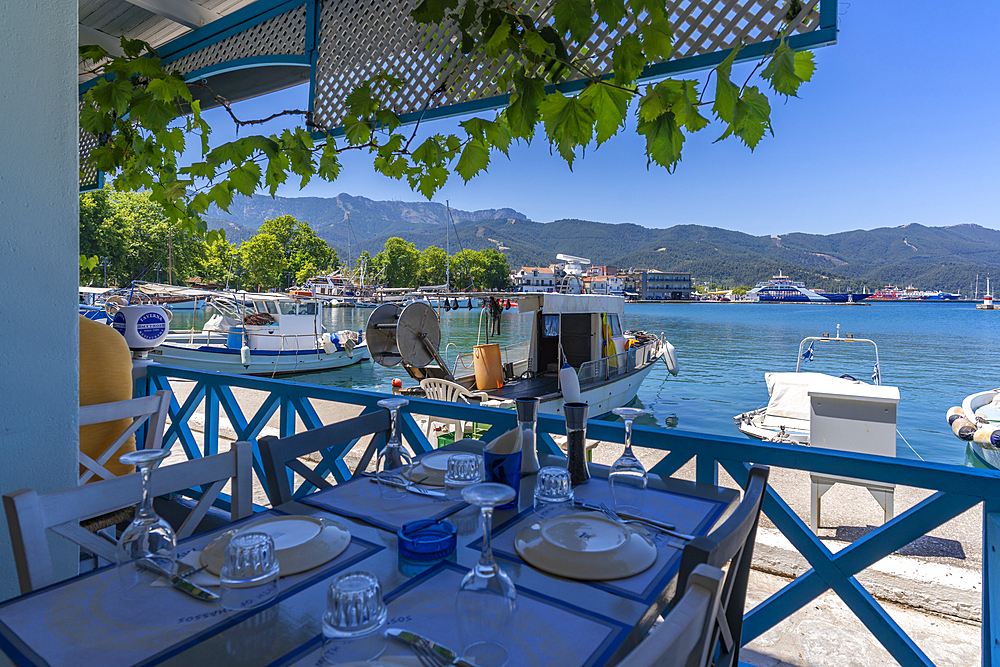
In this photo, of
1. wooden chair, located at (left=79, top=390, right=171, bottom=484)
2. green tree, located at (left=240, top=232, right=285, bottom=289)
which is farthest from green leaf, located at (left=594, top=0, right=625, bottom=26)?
green tree, located at (left=240, top=232, right=285, bottom=289)

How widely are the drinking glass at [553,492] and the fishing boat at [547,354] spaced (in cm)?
608

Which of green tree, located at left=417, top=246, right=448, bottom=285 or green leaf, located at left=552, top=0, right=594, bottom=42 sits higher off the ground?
green tree, located at left=417, top=246, right=448, bottom=285

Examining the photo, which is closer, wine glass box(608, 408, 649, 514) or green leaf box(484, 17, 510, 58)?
wine glass box(608, 408, 649, 514)

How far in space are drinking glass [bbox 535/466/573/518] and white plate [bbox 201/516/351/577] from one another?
511 mm

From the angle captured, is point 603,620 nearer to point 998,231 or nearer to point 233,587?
point 233,587

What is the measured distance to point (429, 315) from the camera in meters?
7.70

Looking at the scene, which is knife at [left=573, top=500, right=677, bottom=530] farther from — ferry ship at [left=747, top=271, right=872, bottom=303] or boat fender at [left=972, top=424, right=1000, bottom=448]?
ferry ship at [left=747, top=271, right=872, bottom=303]

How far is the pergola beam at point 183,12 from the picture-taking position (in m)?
3.10

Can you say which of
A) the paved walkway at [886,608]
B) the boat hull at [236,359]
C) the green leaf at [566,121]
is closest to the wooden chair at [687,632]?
the green leaf at [566,121]

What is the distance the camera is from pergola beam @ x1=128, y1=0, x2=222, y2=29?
310 cm

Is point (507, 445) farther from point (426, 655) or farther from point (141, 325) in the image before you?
point (141, 325)

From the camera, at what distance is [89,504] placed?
1294mm

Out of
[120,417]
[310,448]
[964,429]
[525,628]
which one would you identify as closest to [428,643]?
[525,628]

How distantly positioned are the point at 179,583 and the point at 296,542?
0.77 ft
